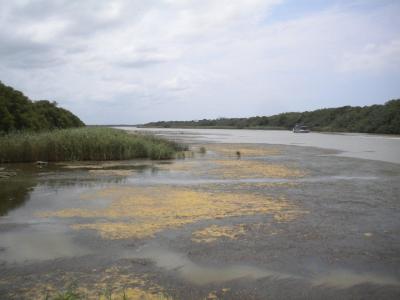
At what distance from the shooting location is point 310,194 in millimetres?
11078

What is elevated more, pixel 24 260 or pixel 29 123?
pixel 29 123

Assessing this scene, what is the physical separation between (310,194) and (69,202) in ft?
20.5

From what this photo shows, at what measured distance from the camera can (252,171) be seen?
16.7 metres

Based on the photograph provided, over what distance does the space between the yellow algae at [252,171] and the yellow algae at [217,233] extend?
24.1ft

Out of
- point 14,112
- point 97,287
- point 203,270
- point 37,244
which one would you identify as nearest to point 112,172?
point 37,244

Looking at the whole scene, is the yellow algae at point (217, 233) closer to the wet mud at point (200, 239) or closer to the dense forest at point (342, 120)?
the wet mud at point (200, 239)

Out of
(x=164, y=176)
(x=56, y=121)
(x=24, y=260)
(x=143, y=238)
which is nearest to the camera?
(x=24, y=260)

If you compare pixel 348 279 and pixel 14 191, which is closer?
pixel 348 279

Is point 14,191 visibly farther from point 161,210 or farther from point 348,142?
point 348,142

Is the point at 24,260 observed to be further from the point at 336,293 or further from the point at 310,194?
the point at 310,194

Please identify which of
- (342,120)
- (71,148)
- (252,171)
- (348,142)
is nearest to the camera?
(252,171)

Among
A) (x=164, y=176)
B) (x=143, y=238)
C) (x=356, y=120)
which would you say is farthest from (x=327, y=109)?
(x=143, y=238)

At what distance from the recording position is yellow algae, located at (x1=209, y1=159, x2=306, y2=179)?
15336mm

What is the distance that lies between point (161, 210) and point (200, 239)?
95.4 inches
